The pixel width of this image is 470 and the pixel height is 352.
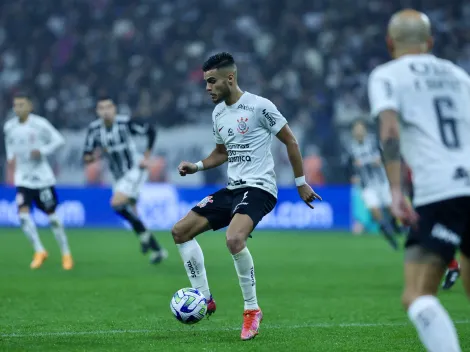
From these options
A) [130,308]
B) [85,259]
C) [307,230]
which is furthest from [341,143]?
[130,308]

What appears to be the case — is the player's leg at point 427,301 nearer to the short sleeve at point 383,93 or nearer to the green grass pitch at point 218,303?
the short sleeve at point 383,93

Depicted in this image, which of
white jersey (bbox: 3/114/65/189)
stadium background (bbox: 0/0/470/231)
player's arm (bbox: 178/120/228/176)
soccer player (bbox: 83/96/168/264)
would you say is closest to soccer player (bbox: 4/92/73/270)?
white jersey (bbox: 3/114/65/189)

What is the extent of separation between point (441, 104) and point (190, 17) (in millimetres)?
23726

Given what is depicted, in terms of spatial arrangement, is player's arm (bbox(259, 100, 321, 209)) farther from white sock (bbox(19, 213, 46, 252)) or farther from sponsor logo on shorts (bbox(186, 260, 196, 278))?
white sock (bbox(19, 213, 46, 252))

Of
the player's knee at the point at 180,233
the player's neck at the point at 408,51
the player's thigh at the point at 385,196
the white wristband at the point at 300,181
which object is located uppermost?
the player's neck at the point at 408,51

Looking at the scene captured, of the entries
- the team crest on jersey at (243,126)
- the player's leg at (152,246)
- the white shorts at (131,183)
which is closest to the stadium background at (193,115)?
the player's leg at (152,246)

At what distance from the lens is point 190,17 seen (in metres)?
28.1

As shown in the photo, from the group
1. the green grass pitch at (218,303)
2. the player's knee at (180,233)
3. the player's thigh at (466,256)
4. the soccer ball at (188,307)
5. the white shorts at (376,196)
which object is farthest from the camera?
the white shorts at (376,196)

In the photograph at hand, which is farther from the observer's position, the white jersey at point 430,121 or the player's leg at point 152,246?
the player's leg at point 152,246

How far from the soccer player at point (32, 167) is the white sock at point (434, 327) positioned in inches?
403

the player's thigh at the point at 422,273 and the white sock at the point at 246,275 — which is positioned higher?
the player's thigh at the point at 422,273

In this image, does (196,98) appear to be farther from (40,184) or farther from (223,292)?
(223,292)

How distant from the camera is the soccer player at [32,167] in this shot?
14.5m

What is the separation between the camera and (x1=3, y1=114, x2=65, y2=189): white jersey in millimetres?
14594
